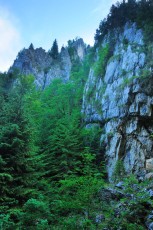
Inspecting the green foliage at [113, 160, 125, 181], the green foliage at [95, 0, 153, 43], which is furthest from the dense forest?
the green foliage at [95, 0, 153, 43]

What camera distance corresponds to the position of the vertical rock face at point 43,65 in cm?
5175

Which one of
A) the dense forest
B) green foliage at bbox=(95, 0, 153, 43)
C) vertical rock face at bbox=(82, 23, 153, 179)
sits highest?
green foliage at bbox=(95, 0, 153, 43)

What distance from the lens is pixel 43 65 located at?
55.9 meters

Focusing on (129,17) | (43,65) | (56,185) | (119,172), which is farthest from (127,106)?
(43,65)

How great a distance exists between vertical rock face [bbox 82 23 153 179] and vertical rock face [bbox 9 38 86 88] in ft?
74.4

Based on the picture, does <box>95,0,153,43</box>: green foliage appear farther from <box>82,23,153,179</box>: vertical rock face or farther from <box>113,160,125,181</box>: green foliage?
<box>113,160,125,181</box>: green foliage

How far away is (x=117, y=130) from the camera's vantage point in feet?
80.7

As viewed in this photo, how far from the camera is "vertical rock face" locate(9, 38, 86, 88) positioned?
170 ft

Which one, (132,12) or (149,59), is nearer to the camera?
(149,59)

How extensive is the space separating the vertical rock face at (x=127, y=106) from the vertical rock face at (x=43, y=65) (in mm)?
22664

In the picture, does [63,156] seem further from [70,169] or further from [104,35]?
[104,35]

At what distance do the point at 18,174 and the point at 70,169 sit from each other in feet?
25.0

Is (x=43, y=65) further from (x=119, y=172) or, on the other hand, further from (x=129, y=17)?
(x=119, y=172)

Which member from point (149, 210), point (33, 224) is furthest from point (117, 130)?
point (33, 224)
